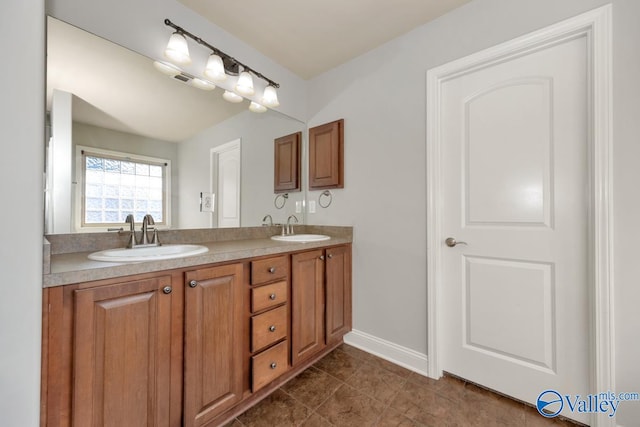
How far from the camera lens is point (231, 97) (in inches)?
72.9

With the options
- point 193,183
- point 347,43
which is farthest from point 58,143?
point 347,43

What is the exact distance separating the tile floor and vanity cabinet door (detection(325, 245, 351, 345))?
28 cm

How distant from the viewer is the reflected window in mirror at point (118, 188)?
1.29 m

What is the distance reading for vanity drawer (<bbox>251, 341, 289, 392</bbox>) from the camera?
134 centimetres

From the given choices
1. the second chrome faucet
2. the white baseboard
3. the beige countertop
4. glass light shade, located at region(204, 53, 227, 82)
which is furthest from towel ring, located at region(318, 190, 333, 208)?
the second chrome faucet

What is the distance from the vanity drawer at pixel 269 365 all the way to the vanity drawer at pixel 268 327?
5cm

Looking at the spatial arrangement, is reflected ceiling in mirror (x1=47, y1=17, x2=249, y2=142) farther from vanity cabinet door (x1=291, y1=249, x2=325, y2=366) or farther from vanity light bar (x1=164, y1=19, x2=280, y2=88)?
vanity cabinet door (x1=291, y1=249, x2=325, y2=366)

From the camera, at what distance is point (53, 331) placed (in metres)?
0.80

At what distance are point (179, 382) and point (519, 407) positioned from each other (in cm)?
177

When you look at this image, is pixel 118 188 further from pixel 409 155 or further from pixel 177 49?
pixel 409 155

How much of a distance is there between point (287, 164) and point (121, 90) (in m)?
1.26

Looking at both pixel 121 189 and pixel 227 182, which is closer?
pixel 121 189

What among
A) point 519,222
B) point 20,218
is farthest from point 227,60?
point 519,222

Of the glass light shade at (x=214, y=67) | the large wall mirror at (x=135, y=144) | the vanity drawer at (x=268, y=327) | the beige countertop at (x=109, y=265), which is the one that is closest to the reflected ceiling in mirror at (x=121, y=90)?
the large wall mirror at (x=135, y=144)
